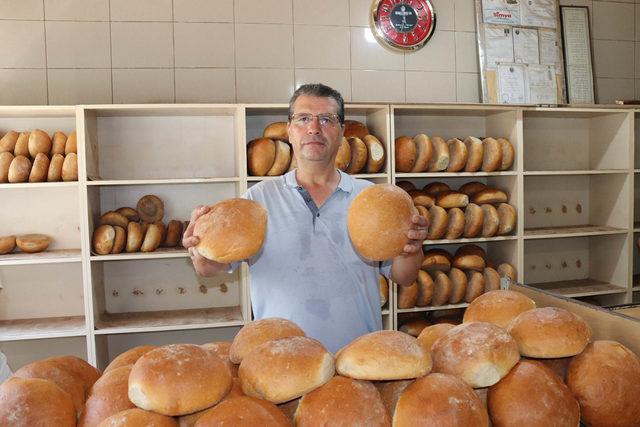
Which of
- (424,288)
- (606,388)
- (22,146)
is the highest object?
(22,146)

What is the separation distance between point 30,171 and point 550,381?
2.79 m

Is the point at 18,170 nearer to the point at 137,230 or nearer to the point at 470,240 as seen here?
A: the point at 137,230

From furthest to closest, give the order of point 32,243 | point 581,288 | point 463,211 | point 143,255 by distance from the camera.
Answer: point 581,288 → point 463,211 → point 32,243 → point 143,255

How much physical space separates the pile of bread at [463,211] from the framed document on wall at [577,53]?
110 centimetres

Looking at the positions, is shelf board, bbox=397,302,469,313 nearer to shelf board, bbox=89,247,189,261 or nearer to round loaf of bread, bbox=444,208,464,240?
round loaf of bread, bbox=444,208,464,240

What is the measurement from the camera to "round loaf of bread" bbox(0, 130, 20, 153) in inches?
110

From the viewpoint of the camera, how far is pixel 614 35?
384 cm

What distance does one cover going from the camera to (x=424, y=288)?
10.0ft

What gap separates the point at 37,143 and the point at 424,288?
2.31m

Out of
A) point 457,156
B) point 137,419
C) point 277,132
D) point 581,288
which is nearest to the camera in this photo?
point 137,419

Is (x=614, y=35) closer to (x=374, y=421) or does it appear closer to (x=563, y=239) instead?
(x=563, y=239)

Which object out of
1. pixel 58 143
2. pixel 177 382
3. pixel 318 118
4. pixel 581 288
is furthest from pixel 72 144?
pixel 581 288

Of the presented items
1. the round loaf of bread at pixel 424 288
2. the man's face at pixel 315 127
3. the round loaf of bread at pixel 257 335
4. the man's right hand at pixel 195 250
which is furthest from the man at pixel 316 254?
the round loaf of bread at pixel 424 288

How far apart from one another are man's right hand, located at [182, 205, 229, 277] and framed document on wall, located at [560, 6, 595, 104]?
126 inches
